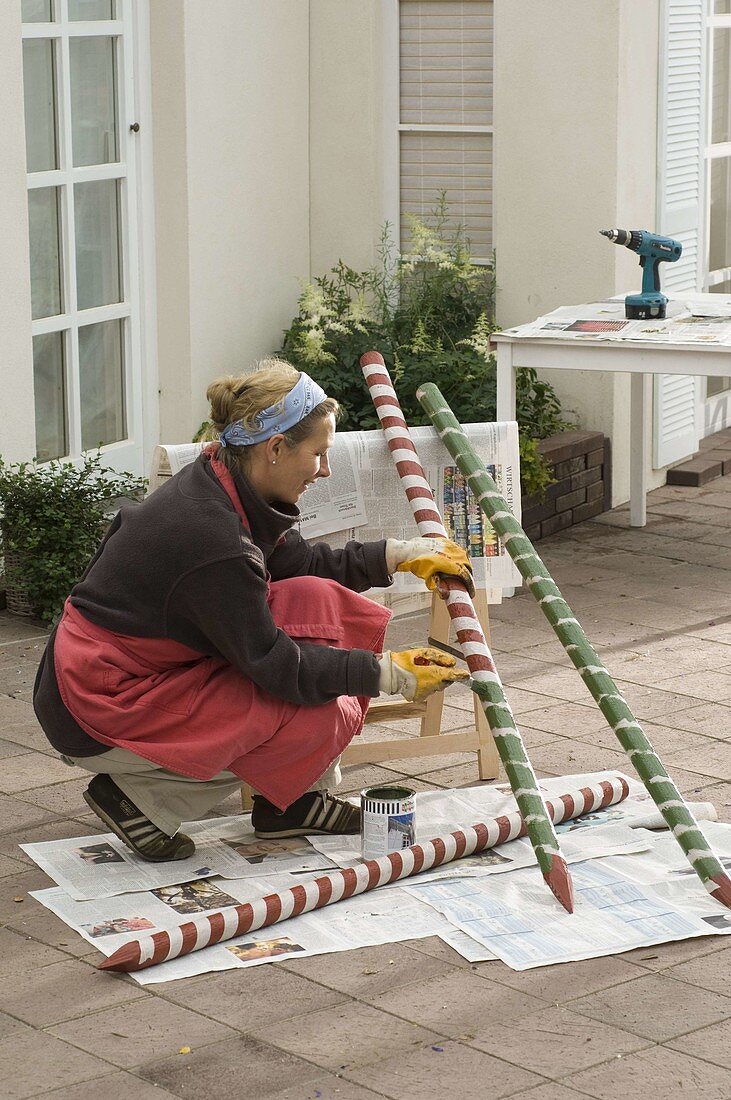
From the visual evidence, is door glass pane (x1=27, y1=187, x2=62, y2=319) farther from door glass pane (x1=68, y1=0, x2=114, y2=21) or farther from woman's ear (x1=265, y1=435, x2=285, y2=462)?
woman's ear (x1=265, y1=435, x2=285, y2=462)

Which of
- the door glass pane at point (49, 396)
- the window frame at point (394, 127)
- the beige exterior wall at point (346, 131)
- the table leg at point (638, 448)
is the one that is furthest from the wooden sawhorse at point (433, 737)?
the beige exterior wall at point (346, 131)

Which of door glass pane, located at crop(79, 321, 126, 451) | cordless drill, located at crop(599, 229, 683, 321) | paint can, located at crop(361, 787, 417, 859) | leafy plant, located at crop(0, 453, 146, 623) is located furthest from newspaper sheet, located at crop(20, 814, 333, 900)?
cordless drill, located at crop(599, 229, 683, 321)

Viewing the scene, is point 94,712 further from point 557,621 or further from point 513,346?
point 513,346

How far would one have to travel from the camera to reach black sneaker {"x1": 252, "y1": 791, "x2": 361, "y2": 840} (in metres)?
3.93

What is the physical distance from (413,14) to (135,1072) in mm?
5648

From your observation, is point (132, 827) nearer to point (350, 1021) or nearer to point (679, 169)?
point (350, 1021)

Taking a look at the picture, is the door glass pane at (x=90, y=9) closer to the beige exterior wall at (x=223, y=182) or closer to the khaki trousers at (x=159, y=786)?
the beige exterior wall at (x=223, y=182)

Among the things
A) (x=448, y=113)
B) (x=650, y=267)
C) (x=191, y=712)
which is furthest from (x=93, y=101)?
(x=191, y=712)

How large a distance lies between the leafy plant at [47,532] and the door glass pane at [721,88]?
388cm

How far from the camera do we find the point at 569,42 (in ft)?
22.6

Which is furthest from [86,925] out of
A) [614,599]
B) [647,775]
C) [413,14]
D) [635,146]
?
[413,14]

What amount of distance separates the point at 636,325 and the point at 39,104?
7.80 ft

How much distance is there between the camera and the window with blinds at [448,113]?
24.0 feet

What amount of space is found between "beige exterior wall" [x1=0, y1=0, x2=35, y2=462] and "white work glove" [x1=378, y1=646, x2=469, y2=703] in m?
2.69
